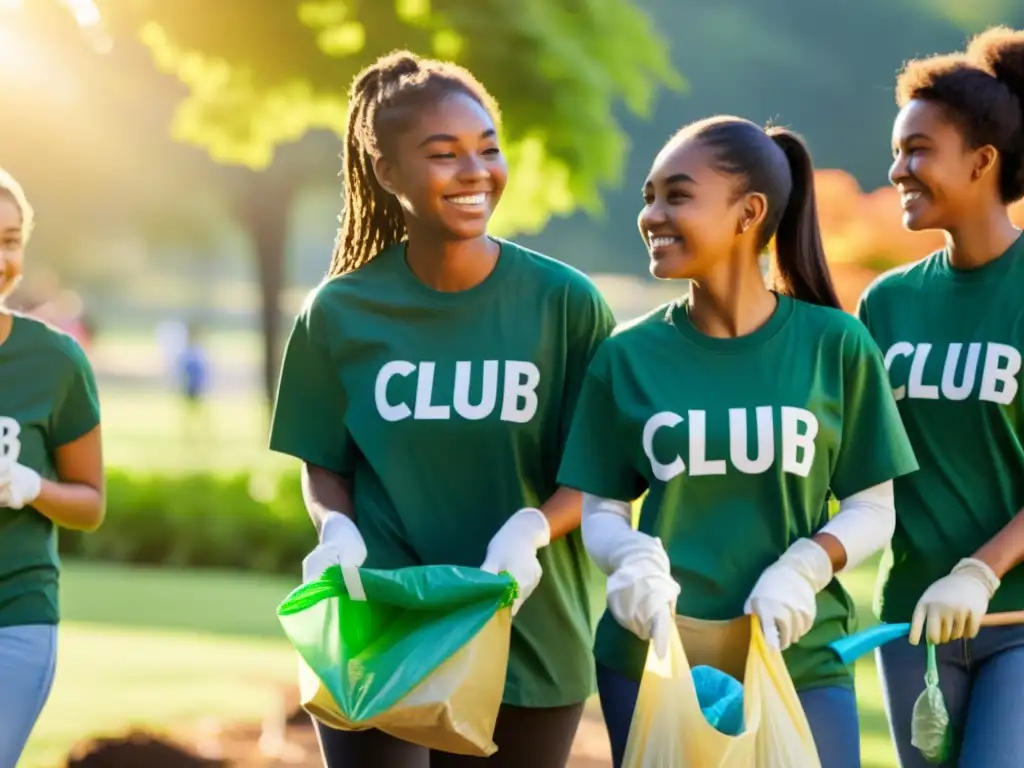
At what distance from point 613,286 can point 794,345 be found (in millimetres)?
31794

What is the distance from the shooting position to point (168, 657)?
926 centimetres

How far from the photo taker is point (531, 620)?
326 centimetres

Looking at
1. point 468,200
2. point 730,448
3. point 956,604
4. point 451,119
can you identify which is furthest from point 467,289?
point 956,604

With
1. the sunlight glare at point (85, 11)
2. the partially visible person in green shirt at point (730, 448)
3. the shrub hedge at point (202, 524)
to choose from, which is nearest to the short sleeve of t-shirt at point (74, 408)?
the partially visible person in green shirt at point (730, 448)

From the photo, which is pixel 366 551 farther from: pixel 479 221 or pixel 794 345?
pixel 794 345

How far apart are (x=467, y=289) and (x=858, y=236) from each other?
6.81 metres

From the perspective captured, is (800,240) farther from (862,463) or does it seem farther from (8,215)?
(8,215)

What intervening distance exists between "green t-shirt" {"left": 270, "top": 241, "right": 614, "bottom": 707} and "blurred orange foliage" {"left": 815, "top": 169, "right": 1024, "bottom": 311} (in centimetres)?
651

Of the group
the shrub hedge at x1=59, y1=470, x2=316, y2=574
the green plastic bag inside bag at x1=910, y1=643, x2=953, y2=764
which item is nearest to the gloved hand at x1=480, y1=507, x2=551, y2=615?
the green plastic bag inside bag at x1=910, y1=643, x2=953, y2=764

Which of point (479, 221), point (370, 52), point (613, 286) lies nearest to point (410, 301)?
point (479, 221)

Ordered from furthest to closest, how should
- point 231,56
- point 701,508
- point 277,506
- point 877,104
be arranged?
point 877,104 → point 277,506 → point 231,56 → point 701,508

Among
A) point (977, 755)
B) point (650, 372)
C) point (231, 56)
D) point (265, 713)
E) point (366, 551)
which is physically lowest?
point (265, 713)

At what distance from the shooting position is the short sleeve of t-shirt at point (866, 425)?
296 cm

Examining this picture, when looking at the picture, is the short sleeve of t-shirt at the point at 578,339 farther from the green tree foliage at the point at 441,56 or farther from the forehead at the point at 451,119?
Result: the green tree foliage at the point at 441,56
